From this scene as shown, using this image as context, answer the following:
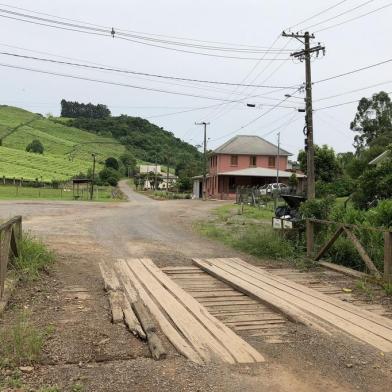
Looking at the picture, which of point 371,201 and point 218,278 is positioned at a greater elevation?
point 371,201

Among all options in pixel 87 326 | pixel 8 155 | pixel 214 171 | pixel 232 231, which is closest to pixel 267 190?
pixel 214 171

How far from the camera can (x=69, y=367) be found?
5043 millimetres

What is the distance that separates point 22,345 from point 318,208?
951 cm

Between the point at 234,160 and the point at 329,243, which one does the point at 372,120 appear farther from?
the point at 329,243

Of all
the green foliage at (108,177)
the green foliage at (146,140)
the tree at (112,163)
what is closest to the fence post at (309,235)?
the green foliage at (108,177)

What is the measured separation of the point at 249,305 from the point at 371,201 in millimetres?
10221

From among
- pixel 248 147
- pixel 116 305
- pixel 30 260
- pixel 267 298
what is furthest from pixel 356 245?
pixel 248 147

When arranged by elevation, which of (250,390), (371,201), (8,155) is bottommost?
(250,390)

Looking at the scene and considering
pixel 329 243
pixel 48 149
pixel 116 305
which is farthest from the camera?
pixel 48 149

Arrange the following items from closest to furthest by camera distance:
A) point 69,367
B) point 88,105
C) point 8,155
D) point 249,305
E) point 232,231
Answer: point 69,367 < point 249,305 < point 232,231 < point 8,155 < point 88,105

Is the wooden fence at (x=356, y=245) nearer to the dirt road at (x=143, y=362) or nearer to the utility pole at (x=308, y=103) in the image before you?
the dirt road at (x=143, y=362)

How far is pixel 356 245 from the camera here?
1037cm

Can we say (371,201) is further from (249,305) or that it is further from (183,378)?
(183,378)

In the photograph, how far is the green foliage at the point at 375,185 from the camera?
15.8 m
